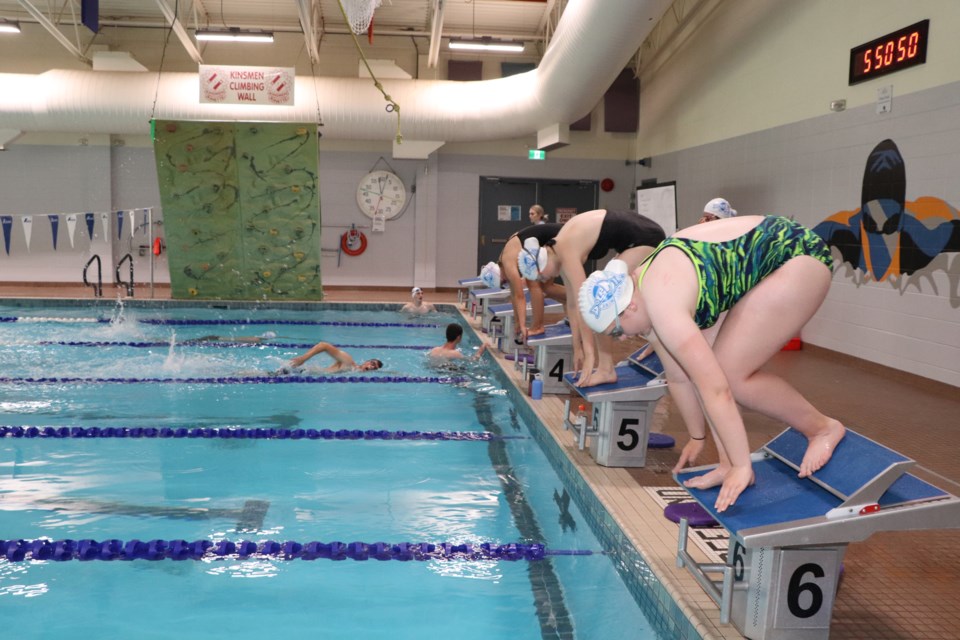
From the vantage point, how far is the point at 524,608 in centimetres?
304

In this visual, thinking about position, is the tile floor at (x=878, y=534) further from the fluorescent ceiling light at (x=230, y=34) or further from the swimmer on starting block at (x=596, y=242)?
the fluorescent ceiling light at (x=230, y=34)

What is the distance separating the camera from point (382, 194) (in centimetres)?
1542

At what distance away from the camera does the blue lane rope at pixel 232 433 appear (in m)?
5.00

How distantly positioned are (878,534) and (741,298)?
47.7 inches

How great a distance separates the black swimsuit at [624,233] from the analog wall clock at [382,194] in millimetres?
10872

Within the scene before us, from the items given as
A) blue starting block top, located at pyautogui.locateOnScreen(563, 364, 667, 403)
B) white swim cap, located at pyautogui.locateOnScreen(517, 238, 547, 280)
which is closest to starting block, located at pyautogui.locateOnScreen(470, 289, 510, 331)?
white swim cap, located at pyautogui.locateOnScreen(517, 238, 547, 280)

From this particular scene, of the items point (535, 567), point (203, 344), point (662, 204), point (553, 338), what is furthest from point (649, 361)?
point (662, 204)

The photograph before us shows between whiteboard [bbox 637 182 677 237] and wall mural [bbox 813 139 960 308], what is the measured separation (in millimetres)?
4371

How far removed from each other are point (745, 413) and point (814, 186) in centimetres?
410

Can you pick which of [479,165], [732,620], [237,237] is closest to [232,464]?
[732,620]

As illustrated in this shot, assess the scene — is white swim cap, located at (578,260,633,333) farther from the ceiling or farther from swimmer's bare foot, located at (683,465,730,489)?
the ceiling

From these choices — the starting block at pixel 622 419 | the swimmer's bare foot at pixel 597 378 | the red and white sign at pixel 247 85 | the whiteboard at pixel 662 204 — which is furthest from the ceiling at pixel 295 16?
the starting block at pixel 622 419

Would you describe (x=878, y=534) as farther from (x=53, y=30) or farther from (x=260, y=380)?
(x=53, y=30)

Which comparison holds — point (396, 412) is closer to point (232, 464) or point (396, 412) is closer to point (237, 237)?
point (232, 464)
